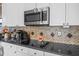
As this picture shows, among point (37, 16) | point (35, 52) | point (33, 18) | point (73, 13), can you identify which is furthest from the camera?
point (33, 18)

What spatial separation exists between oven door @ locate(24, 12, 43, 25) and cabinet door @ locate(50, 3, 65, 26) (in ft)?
0.91

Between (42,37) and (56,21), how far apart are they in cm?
72

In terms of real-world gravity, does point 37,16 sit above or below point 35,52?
above

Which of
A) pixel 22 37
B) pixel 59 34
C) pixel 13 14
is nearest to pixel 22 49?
pixel 22 37

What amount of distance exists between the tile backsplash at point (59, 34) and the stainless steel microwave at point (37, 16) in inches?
10.7

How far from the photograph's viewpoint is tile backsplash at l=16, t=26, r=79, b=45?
9.48 ft

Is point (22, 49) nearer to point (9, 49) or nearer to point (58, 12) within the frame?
point (9, 49)

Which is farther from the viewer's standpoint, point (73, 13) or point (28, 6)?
point (28, 6)

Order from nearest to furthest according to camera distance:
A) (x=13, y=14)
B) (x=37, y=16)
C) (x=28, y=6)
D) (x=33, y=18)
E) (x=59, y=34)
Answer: (x=59, y=34) → (x=37, y=16) → (x=33, y=18) → (x=28, y=6) → (x=13, y=14)

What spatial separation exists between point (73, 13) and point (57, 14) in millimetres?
352

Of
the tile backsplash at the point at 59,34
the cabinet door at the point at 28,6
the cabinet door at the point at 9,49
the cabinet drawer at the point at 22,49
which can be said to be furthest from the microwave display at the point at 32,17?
the cabinet door at the point at 9,49

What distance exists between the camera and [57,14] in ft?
9.58

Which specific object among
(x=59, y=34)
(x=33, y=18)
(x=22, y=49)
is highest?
(x=33, y=18)

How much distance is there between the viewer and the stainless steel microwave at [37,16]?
121 inches
